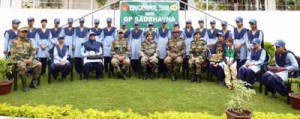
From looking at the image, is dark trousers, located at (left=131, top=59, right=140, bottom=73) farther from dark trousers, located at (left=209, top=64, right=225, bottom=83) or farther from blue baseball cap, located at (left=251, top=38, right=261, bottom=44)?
blue baseball cap, located at (left=251, top=38, right=261, bottom=44)

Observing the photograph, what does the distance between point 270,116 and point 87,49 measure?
5.31 meters

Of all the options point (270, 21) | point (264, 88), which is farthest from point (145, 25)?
point (270, 21)

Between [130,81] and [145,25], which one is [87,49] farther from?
[145,25]

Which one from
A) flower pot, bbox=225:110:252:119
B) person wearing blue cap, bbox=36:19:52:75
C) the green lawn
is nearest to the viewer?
flower pot, bbox=225:110:252:119

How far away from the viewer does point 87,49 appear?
9.12m

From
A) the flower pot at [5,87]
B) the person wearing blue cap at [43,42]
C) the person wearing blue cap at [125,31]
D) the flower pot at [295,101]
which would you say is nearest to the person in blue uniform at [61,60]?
the person wearing blue cap at [43,42]

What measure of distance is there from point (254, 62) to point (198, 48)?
1.53 metres

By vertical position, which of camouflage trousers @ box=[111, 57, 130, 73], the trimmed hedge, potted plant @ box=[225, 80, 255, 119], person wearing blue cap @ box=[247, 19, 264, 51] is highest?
person wearing blue cap @ box=[247, 19, 264, 51]

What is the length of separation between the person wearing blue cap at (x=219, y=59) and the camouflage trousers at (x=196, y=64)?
295 millimetres

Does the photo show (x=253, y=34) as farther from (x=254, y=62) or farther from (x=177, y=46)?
(x=177, y=46)

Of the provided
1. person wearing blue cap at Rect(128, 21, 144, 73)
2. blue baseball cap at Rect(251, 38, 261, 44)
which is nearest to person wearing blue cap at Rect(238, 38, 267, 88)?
blue baseball cap at Rect(251, 38, 261, 44)

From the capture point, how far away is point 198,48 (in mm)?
8922

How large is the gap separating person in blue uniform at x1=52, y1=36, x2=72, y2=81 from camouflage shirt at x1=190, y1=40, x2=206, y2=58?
10.9 feet

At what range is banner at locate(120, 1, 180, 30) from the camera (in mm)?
10336
